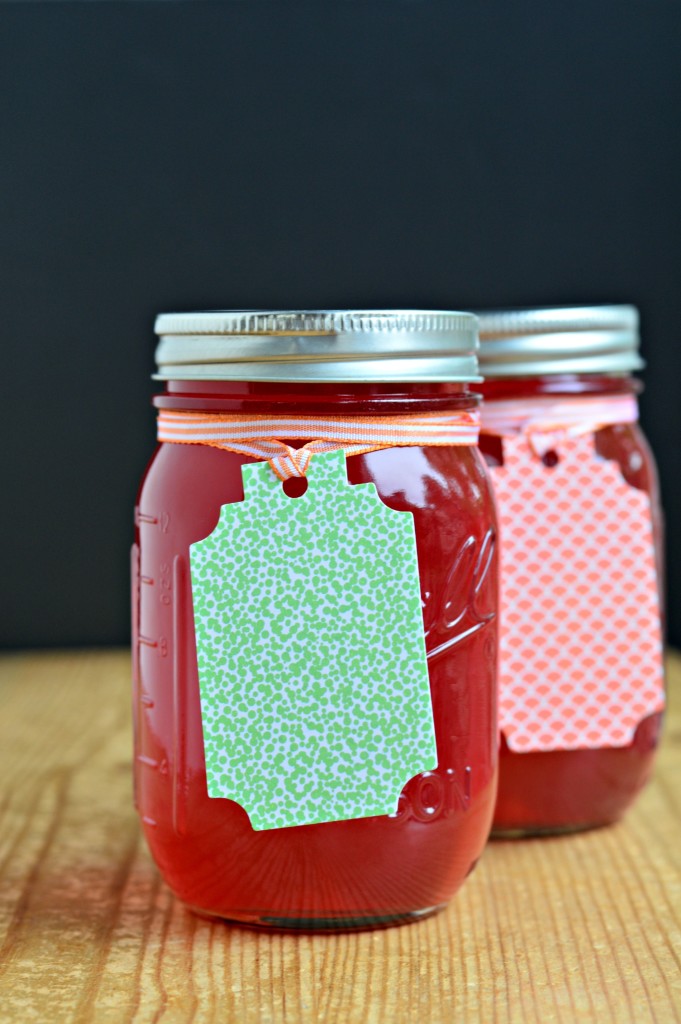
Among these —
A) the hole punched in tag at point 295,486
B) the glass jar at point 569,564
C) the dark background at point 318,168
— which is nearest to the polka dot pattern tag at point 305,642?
the hole punched in tag at point 295,486

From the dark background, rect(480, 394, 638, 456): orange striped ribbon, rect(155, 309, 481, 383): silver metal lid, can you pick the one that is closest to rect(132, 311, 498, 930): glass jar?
rect(155, 309, 481, 383): silver metal lid

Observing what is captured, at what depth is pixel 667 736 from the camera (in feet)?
3.48

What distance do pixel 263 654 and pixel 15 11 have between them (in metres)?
1.04

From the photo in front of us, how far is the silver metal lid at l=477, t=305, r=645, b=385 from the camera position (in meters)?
0.77

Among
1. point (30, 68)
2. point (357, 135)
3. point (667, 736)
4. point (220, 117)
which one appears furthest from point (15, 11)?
point (667, 736)

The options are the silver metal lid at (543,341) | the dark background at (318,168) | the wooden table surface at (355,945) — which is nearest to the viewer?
the wooden table surface at (355,945)

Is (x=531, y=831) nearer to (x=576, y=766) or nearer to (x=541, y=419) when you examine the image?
(x=576, y=766)

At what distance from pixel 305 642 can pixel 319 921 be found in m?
0.14

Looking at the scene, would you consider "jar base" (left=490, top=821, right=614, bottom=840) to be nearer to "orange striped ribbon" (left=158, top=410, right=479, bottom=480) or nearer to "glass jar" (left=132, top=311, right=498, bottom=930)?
"glass jar" (left=132, top=311, right=498, bottom=930)

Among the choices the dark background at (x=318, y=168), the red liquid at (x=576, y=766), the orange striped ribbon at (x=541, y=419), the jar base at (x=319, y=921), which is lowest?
the jar base at (x=319, y=921)

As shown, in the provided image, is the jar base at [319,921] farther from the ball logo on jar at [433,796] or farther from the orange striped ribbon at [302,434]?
the orange striped ribbon at [302,434]

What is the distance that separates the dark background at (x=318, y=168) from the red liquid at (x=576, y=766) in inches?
26.4

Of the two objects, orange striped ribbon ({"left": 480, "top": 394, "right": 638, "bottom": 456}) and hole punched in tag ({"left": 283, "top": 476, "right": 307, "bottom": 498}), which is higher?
orange striped ribbon ({"left": 480, "top": 394, "right": 638, "bottom": 456})

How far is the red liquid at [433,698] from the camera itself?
0.62m
